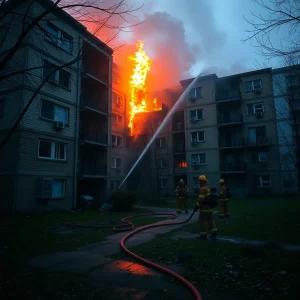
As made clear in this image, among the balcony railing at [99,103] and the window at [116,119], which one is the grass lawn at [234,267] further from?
the window at [116,119]

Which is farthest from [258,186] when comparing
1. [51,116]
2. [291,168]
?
[51,116]

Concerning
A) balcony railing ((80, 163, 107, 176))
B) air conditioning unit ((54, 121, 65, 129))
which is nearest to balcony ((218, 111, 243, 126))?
balcony railing ((80, 163, 107, 176))

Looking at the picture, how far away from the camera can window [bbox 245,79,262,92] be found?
97.2 ft

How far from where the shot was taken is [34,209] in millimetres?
14969

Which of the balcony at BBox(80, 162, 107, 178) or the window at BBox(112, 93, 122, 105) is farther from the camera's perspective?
the window at BBox(112, 93, 122, 105)

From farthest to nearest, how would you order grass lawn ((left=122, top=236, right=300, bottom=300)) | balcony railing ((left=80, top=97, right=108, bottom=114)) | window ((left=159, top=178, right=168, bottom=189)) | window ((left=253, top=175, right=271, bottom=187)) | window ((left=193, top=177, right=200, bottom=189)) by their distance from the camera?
window ((left=159, top=178, right=168, bottom=189)), window ((left=193, top=177, right=200, bottom=189)), window ((left=253, top=175, right=271, bottom=187)), balcony railing ((left=80, top=97, right=108, bottom=114)), grass lawn ((left=122, top=236, right=300, bottom=300))

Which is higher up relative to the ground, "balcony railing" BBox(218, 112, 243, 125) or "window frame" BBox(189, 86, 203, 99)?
"window frame" BBox(189, 86, 203, 99)

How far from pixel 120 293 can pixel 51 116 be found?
1551 centimetres

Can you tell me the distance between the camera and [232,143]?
99.5 ft

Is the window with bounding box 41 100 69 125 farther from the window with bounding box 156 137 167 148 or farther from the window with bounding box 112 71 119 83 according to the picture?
the window with bounding box 156 137 167 148

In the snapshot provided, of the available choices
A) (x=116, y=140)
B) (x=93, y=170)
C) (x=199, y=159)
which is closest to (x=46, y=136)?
(x=93, y=170)

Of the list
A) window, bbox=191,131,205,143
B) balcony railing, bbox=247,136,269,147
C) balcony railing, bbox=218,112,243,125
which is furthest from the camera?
window, bbox=191,131,205,143

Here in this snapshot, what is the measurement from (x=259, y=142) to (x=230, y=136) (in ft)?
12.0

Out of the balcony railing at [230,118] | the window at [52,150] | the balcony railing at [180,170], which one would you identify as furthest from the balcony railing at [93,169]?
the balcony railing at [230,118]
